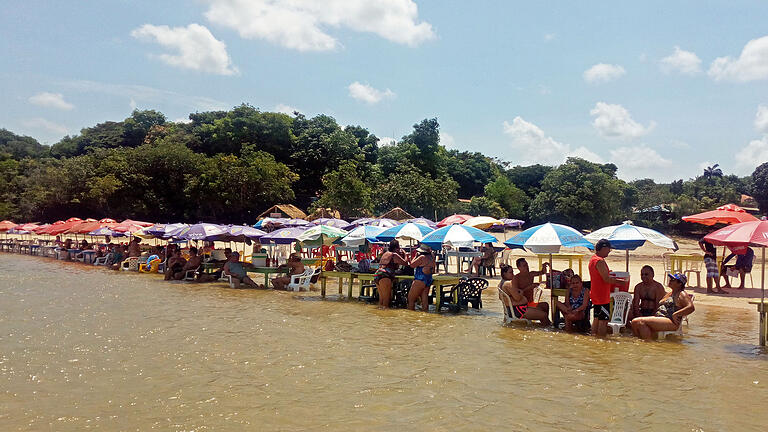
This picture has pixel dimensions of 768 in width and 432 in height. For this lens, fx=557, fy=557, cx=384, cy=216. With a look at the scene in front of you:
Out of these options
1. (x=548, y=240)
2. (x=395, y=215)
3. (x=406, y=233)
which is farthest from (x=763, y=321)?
(x=395, y=215)

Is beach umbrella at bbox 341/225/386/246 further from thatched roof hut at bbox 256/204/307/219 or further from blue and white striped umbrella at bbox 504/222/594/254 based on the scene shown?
thatched roof hut at bbox 256/204/307/219

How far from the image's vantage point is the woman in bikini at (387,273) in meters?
11.7

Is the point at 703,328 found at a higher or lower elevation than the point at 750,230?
lower

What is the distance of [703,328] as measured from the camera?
10094 mm

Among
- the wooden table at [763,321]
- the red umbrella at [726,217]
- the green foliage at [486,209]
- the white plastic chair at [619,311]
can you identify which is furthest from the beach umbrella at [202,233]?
the green foliage at [486,209]

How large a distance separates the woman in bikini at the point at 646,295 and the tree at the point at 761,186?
42010 millimetres

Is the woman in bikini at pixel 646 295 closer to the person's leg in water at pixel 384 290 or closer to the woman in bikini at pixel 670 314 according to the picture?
the woman in bikini at pixel 670 314

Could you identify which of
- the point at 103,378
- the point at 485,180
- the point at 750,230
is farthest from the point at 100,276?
the point at 485,180

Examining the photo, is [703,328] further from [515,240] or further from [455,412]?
[455,412]

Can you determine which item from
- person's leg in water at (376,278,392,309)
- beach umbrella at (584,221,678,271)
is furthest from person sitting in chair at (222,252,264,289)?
beach umbrella at (584,221,678,271)

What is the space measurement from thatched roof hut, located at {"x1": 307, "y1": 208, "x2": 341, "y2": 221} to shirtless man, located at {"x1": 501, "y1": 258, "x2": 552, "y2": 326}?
22756 mm

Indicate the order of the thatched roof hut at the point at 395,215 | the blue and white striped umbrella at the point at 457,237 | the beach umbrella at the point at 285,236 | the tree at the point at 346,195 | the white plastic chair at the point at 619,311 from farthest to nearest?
the tree at the point at 346,195 → the thatched roof hut at the point at 395,215 → the beach umbrella at the point at 285,236 → the blue and white striped umbrella at the point at 457,237 → the white plastic chair at the point at 619,311

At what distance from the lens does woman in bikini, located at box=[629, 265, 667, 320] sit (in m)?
8.86

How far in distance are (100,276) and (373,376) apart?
1547cm
